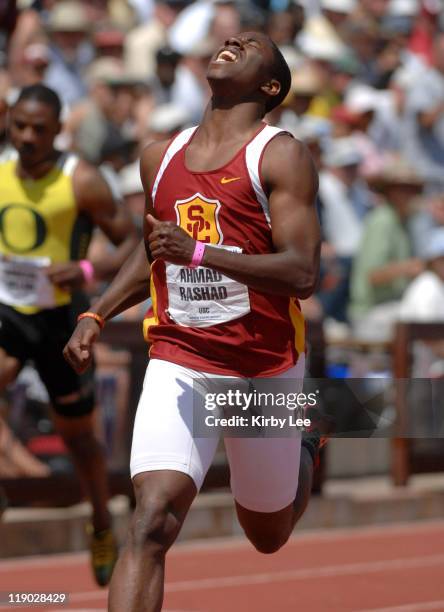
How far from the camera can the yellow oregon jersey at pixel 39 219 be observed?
848cm

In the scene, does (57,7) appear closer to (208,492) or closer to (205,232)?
(208,492)

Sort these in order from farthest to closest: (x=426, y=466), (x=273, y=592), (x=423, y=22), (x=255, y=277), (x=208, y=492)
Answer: (x=423, y=22)
(x=426, y=466)
(x=208, y=492)
(x=273, y=592)
(x=255, y=277)

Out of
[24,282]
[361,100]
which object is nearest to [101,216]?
[24,282]

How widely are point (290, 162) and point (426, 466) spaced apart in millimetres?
7837

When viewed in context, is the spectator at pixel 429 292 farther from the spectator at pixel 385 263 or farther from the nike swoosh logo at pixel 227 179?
the nike swoosh logo at pixel 227 179

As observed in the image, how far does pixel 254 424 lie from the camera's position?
573cm

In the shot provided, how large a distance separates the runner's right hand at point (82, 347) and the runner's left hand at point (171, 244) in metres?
0.59

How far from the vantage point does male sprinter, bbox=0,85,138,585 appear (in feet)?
27.7

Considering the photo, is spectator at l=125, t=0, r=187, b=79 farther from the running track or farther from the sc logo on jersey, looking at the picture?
the sc logo on jersey

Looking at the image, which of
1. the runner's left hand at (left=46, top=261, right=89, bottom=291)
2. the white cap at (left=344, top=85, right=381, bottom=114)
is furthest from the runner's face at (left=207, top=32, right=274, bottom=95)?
the white cap at (left=344, top=85, right=381, bottom=114)

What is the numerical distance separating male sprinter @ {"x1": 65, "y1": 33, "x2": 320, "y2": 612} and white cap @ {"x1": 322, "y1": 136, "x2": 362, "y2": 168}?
864 cm

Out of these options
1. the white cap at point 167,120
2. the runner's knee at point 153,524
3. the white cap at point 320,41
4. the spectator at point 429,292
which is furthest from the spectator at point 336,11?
the runner's knee at point 153,524

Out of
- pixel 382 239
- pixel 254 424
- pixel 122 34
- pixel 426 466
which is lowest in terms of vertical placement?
pixel 426 466

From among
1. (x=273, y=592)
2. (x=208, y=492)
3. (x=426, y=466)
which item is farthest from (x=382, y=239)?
(x=273, y=592)
